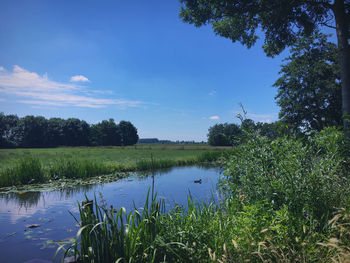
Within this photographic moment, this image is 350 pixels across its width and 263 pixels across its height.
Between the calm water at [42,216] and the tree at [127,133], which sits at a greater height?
the tree at [127,133]

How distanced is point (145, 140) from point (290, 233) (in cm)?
11095

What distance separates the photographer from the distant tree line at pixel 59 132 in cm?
5716

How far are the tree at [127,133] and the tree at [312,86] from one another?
63.2 metres

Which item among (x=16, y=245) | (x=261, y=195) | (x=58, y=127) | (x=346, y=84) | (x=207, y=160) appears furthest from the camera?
(x=58, y=127)

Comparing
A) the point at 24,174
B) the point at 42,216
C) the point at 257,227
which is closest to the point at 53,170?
the point at 24,174

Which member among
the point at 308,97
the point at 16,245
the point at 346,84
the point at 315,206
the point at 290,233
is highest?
the point at 308,97

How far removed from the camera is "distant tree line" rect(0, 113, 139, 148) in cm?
5716

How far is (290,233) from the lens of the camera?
8.34ft

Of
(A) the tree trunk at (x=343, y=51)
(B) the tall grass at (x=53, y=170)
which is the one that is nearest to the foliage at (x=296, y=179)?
(A) the tree trunk at (x=343, y=51)

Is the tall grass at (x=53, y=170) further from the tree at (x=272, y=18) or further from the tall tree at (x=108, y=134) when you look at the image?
the tall tree at (x=108, y=134)

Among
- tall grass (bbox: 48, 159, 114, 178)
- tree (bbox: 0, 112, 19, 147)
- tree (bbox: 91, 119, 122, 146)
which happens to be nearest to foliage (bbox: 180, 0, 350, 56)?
tall grass (bbox: 48, 159, 114, 178)

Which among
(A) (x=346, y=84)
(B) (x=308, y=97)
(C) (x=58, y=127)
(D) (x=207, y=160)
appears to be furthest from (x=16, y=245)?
(C) (x=58, y=127)

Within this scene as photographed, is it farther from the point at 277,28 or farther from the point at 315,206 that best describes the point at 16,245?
the point at 277,28

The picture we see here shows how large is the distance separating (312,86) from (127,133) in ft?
222
